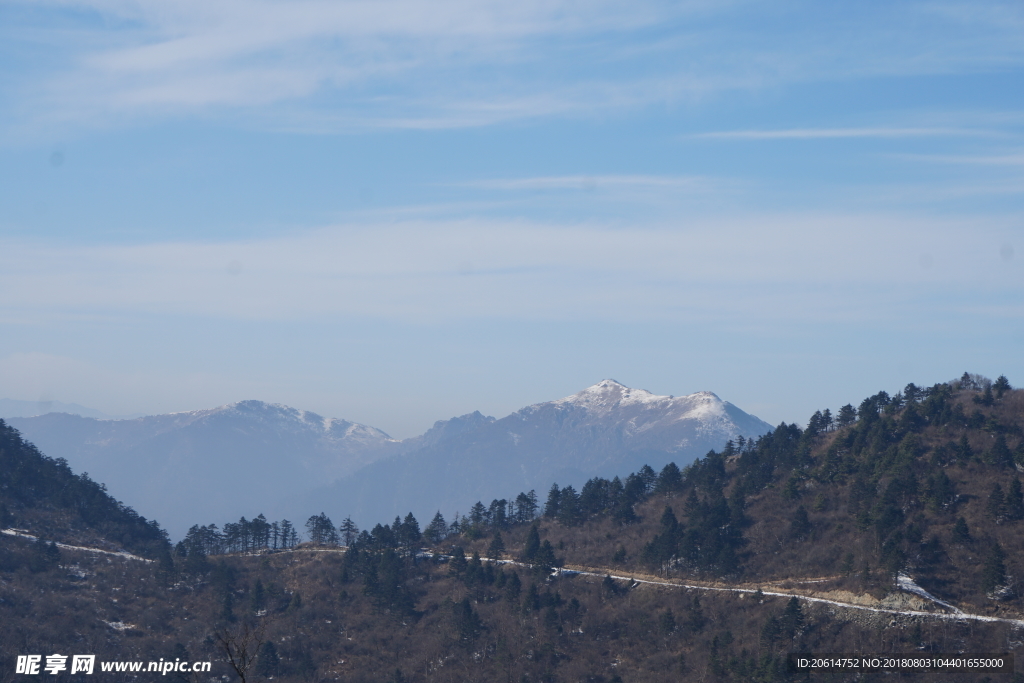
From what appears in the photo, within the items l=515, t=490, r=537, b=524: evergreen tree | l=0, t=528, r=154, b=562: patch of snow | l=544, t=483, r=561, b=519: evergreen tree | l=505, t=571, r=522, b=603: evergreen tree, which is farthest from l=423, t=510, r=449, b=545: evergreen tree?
l=0, t=528, r=154, b=562: patch of snow

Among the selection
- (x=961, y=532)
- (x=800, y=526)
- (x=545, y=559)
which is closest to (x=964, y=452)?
(x=961, y=532)

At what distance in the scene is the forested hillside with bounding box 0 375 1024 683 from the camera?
75.3 metres

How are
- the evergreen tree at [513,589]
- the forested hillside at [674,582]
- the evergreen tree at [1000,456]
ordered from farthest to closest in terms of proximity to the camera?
the evergreen tree at [513,589] → the evergreen tree at [1000,456] → the forested hillside at [674,582]

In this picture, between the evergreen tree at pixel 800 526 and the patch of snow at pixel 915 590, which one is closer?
the patch of snow at pixel 915 590

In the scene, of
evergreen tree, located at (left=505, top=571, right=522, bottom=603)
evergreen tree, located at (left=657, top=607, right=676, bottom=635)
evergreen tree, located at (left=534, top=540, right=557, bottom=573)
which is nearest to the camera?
evergreen tree, located at (left=657, top=607, right=676, bottom=635)

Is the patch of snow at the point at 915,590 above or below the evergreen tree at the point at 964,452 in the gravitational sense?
below

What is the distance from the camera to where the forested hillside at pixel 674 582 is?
7531cm

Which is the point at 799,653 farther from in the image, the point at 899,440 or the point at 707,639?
the point at 899,440

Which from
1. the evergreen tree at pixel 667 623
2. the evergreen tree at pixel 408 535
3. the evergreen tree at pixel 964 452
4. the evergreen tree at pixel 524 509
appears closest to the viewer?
the evergreen tree at pixel 667 623

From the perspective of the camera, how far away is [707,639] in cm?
7919

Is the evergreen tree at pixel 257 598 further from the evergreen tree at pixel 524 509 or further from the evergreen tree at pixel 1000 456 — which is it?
the evergreen tree at pixel 1000 456

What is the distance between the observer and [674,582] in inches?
3568

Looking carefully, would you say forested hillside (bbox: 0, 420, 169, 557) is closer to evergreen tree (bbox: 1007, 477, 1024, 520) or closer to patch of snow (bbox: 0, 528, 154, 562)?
patch of snow (bbox: 0, 528, 154, 562)

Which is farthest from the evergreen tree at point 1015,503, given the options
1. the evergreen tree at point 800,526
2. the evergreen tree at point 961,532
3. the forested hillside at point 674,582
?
the evergreen tree at point 800,526
